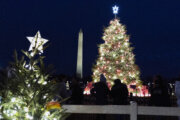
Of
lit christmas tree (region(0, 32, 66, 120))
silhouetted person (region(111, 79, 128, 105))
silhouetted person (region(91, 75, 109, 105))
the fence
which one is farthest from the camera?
silhouetted person (region(91, 75, 109, 105))

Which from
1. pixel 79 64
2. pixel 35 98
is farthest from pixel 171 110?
pixel 79 64

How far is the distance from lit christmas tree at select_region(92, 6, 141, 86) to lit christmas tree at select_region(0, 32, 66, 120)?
1447 centimetres

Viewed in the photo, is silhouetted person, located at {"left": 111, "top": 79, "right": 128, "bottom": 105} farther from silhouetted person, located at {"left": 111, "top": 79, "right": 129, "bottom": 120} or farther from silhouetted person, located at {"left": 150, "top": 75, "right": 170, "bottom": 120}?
silhouetted person, located at {"left": 150, "top": 75, "right": 170, "bottom": 120}

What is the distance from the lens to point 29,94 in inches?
166

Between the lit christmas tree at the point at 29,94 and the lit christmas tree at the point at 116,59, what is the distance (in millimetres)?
14469

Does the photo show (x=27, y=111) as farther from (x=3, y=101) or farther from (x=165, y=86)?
(x=165, y=86)

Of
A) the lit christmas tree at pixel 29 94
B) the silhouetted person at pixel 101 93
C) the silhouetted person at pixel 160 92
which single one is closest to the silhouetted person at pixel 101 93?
the silhouetted person at pixel 101 93

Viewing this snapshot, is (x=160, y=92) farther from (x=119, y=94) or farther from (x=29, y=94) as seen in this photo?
(x=29, y=94)

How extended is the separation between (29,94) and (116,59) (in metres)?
15.2

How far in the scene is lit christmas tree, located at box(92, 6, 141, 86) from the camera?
1880 centimetres

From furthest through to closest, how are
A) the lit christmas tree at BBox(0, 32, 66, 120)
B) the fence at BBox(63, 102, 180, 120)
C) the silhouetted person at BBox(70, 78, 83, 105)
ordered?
the silhouetted person at BBox(70, 78, 83, 105), the fence at BBox(63, 102, 180, 120), the lit christmas tree at BBox(0, 32, 66, 120)

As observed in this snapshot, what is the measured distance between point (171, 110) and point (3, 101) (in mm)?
3142

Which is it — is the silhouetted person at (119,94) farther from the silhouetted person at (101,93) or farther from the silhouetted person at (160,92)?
the silhouetted person at (160,92)

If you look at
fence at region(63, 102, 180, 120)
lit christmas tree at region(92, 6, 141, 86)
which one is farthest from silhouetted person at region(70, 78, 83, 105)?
lit christmas tree at region(92, 6, 141, 86)
